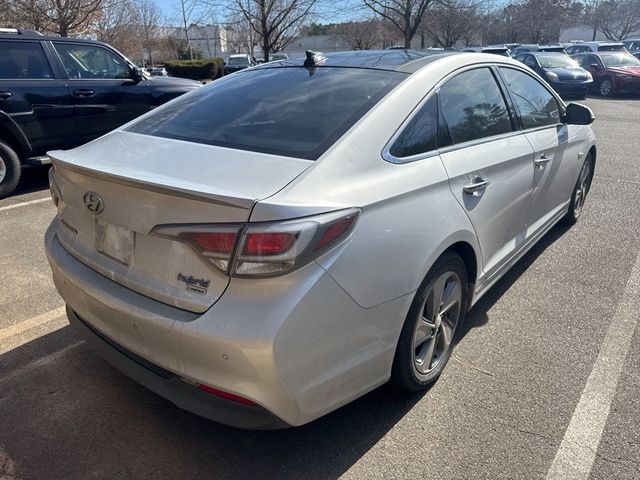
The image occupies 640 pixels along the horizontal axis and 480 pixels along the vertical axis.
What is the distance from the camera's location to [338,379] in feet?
7.01

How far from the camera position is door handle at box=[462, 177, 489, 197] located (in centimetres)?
278

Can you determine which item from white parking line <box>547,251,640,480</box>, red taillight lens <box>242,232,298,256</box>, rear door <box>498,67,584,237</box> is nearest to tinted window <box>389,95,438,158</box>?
red taillight lens <box>242,232,298,256</box>

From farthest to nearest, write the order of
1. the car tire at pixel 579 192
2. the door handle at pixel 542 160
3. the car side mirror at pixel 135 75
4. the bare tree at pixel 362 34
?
the bare tree at pixel 362 34, the car side mirror at pixel 135 75, the car tire at pixel 579 192, the door handle at pixel 542 160

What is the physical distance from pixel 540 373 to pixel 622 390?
40 cm

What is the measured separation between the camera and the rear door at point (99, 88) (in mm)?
7016

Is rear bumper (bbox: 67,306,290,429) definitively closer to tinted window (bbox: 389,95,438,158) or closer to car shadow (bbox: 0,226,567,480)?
car shadow (bbox: 0,226,567,480)

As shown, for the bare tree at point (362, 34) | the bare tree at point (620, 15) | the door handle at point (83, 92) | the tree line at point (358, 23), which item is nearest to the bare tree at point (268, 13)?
the tree line at point (358, 23)

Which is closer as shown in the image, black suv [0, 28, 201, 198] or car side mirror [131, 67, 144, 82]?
black suv [0, 28, 201, 198]

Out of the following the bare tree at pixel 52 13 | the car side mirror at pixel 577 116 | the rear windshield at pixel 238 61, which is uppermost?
the bare tree at pixel 52 13

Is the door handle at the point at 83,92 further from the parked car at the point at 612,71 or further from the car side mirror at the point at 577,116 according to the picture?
the parked car at the point at 612,71

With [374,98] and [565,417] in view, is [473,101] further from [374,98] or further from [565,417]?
[565,417]

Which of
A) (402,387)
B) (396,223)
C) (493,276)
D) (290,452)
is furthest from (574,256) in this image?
(290,452)

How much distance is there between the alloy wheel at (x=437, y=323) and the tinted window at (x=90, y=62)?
6162 millimetres

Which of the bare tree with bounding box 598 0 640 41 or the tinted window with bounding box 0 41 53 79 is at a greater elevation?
the bare tree with bounding box 598 0 640 41
